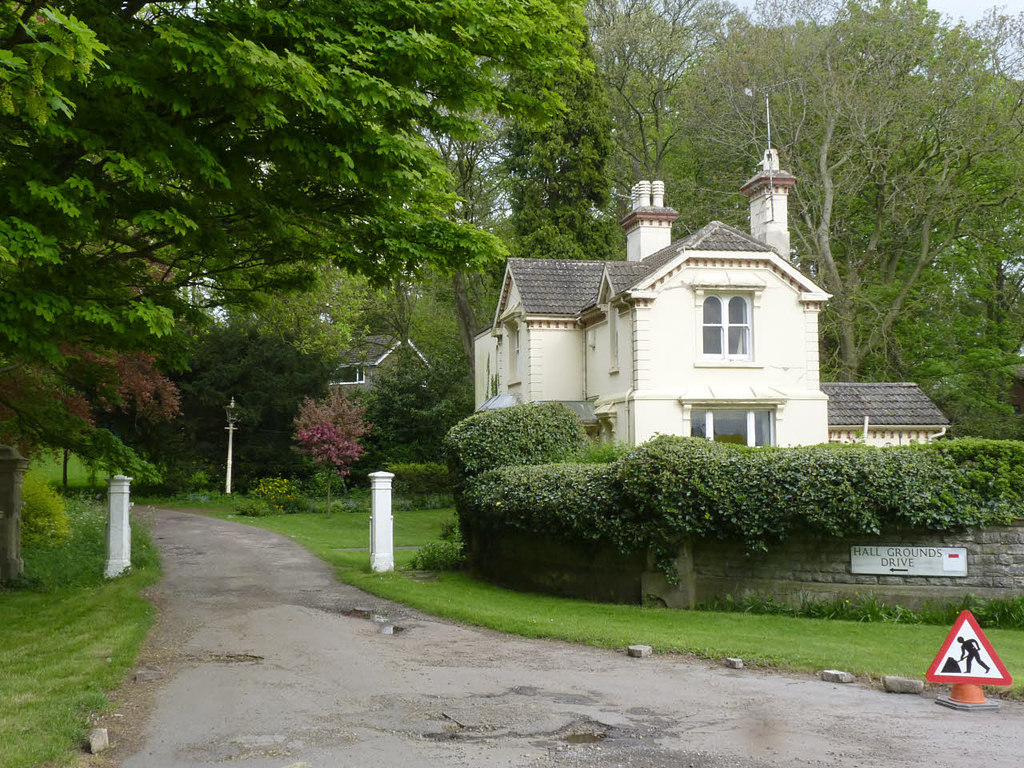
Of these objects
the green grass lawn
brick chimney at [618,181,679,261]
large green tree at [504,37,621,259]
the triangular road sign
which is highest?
large green tree at [504,37,621,259]

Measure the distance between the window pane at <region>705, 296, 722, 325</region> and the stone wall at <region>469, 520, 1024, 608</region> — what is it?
36.5 feet

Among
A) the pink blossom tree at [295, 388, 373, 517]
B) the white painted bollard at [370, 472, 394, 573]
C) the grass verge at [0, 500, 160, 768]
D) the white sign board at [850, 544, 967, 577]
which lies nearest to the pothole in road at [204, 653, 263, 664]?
the grass verge at [0, 500, 160, 768]

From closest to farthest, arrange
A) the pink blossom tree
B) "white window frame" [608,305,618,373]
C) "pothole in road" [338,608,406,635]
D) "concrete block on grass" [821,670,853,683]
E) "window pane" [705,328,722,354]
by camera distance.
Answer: "concrete block on grass" [821,670,853,683] → "pothole in road" [338,608,406,635] → "window pane" [705,328,722,354] → "white window frame" [608,305,618,373] → the pink blossom tree

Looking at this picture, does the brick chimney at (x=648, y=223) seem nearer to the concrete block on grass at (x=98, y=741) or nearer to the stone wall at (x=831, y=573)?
the stone wall at (x=831, y=573)

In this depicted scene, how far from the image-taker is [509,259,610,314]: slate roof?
28.8m

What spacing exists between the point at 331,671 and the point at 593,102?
104 ft

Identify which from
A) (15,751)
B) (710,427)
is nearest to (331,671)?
(15,751)

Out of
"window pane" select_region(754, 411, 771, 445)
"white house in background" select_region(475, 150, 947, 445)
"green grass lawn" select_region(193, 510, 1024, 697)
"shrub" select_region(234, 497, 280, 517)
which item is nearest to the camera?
A: "green grass lawn" select_region(193, 510, 1024, 697)

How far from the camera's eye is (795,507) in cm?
1341

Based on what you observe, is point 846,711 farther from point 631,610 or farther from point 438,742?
point 631,610

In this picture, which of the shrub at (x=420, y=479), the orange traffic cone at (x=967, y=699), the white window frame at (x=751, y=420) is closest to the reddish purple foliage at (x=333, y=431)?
the shrub at (x=420, y=479)

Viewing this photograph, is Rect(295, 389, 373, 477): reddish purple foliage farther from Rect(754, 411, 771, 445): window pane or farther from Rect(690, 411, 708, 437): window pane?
Rect(754, 411, 771, 445): window pane

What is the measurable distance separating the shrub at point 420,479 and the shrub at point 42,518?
16.9m

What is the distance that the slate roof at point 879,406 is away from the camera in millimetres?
27234
